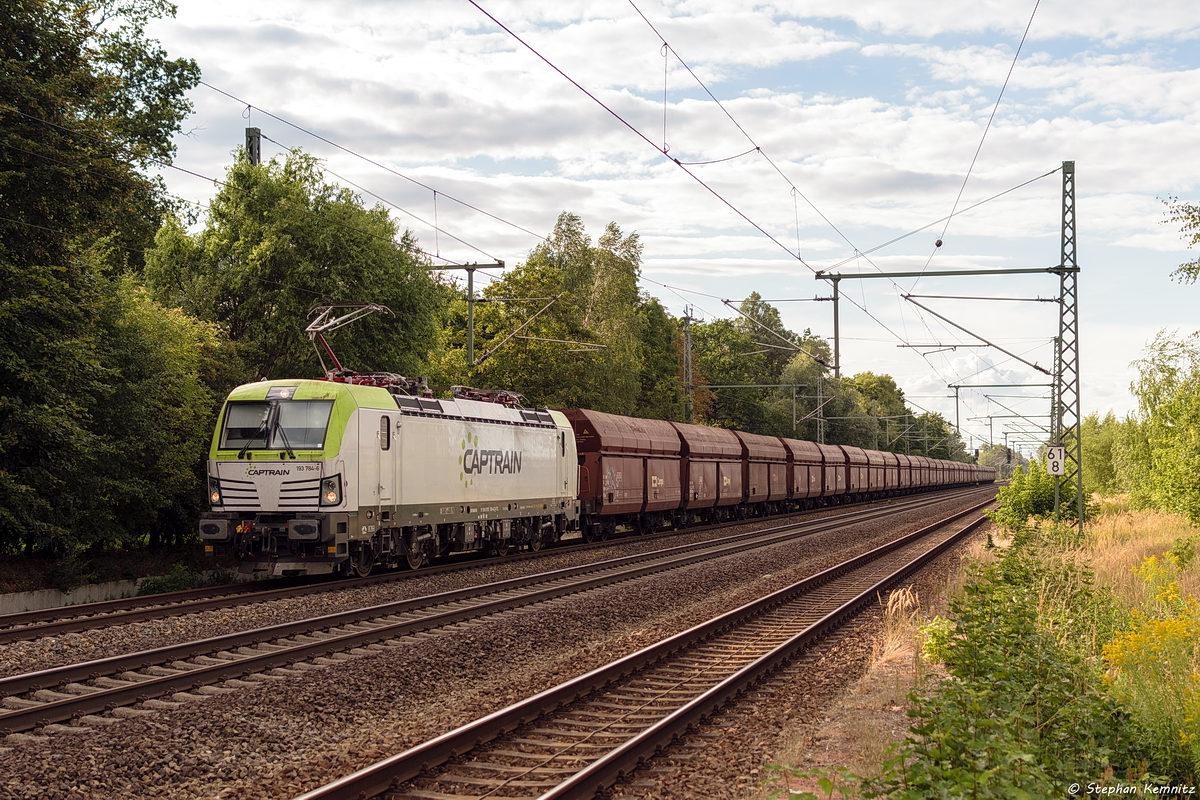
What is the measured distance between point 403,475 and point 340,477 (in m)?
1.99

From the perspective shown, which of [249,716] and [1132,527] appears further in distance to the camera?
[1132,527]

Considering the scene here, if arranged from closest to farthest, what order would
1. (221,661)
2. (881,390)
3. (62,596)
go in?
(221,661)
(62,596)
(881,390)

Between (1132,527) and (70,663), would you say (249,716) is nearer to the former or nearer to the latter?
(70,663)

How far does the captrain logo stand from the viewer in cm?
2073

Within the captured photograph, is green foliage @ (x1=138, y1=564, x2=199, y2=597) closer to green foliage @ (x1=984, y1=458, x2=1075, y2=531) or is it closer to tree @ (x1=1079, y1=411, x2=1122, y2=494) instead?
green foliage @ (x1=984, y1=458, x2=1075, y2=531)

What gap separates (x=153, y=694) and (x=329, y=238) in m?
19.0

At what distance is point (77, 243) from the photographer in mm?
17594

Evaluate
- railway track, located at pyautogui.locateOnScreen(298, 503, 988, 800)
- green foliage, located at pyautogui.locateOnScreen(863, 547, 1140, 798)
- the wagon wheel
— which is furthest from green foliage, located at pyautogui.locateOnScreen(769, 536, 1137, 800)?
the wagon wheel

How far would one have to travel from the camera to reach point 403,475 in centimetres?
1852

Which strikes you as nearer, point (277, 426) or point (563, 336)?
point (277, 426)

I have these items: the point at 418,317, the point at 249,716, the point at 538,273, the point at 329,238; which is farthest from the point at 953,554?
the point at 538,273

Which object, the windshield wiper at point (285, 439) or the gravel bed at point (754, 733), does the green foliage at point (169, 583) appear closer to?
the windshield wiper at point (285, 439)

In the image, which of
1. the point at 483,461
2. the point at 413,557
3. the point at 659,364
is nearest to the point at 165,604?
the point at 413,557

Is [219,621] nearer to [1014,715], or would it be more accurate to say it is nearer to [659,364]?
[1014,715]
